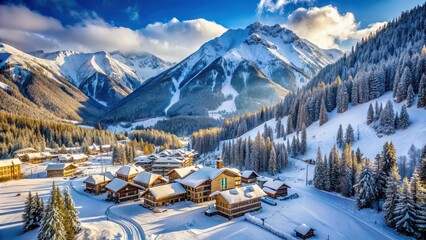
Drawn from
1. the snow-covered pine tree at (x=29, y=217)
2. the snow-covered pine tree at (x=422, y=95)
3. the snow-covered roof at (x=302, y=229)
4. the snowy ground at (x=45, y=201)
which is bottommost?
the snowy ground at (x=45, y=201)

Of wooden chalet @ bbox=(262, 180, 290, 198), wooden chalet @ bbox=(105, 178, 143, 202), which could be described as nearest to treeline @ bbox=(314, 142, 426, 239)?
wooden chalet @ bbox=(262, 180, 290, 198)

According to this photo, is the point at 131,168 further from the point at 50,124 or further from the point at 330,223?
the point at 50,124

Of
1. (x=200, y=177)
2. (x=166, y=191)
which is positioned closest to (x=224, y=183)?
(x=200, y=177)

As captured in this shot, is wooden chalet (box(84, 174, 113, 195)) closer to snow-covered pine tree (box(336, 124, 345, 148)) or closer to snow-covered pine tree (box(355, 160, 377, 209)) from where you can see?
snow-covered pine tree (box(355, 160, 377, 209))

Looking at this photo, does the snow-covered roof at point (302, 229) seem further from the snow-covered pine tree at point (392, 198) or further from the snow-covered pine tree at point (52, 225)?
the snow-covered pine tree at point (52, 225)

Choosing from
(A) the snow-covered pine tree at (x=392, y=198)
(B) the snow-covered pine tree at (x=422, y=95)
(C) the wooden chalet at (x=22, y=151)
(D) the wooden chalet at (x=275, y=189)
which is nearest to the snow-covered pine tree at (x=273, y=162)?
(D) the wooden chalet at (x=275, y=189)

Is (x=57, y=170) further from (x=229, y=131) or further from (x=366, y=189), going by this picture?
(x=229, y=131)

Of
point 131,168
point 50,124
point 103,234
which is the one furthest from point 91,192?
point 50,124
